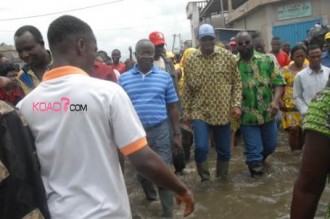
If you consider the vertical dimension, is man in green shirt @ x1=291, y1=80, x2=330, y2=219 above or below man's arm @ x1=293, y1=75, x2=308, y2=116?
above

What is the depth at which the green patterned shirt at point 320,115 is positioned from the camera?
5.19ft

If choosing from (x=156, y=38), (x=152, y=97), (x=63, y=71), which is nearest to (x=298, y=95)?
(x=156, y=38)

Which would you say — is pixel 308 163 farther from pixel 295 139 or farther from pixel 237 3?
pixel 237 3

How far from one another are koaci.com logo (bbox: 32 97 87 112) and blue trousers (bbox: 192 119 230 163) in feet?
12.8

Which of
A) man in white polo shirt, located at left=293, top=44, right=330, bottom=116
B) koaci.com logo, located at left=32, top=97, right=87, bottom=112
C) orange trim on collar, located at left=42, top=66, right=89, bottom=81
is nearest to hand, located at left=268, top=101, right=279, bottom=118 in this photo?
man in white polo shirt, located at left=293, top=44, right=330, bottom=116

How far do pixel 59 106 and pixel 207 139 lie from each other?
3.98 m

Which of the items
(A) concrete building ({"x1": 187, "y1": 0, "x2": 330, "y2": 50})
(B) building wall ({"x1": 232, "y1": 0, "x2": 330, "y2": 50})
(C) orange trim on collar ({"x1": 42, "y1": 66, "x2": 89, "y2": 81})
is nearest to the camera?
(C) orange trim on collar ({"x1": 42, "y1": 66, "x2": 89, "y2": 81})

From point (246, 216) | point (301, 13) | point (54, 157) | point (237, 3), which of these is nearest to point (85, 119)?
point (54, 157)

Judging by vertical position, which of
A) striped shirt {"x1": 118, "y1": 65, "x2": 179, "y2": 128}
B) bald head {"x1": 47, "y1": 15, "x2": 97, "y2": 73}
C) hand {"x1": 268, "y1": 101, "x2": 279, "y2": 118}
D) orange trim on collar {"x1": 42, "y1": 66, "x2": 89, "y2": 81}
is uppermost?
bald head {"x1": 47, "y1": 15, "x2": 97, "y2": 73}

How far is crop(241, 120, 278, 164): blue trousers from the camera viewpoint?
6.11 m

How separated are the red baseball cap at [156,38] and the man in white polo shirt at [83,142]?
14.1ft

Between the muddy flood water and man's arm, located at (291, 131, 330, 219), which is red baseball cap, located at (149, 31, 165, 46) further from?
man's arm, located at (291, 131, 330, 219)

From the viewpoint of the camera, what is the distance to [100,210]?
201 centimetres

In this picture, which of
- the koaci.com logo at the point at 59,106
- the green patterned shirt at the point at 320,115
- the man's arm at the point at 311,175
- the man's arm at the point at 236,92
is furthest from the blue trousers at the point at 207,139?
the green patterned shirt at the point at 320,115
